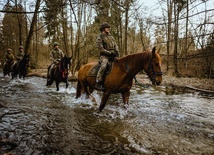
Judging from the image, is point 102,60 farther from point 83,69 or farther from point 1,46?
point 1,46

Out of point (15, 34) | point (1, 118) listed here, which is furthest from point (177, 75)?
point (15, 34)

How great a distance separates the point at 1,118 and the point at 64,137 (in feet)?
7.45

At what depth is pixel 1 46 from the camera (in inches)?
1577

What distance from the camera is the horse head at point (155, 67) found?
19.3 ft

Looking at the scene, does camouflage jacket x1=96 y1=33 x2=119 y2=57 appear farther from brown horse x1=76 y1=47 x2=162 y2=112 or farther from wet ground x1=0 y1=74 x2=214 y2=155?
wet ground x1=0 y1=74 x2=214 y2=155

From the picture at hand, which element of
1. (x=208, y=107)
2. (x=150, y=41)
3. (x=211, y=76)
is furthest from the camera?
(x=150, y=41)

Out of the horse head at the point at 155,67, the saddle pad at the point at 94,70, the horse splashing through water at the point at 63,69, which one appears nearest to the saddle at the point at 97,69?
the saddle pad at the point at 94,70

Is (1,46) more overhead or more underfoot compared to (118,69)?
more overhead

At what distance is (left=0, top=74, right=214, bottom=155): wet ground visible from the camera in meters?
4.19

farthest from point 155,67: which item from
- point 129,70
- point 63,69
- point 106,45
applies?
point 63,69

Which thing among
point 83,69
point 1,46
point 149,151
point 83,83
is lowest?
point 149,151

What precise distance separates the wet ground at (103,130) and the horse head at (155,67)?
4.14ft

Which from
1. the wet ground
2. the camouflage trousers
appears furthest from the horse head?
the camouflage trousers

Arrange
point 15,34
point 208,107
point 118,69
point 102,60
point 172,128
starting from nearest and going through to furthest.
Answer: point 172,128, point 118,69, point 102,60, point 208,107, point 15,34
